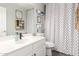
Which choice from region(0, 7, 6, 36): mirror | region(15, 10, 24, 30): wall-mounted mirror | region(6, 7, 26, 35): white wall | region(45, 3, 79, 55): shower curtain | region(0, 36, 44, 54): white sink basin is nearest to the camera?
region(0, 36, 44, 54): white sink basin

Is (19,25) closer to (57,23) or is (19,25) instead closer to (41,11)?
(41,11)

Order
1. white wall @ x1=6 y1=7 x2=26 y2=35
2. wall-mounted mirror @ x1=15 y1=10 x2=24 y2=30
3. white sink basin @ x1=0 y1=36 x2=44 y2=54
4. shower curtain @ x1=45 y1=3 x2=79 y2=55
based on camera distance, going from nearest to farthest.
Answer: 1. white sink basin @ x1=0 y1=36 x2=44 y2=54
2. white wall @ x1=6 y1=7 x2=26 y2=35
3. wall-mounted mirror @ x1=15 y1=10 x2=24 y2=30
4. shower curtain @ x1=45 y1=3 x2=79 y2=55

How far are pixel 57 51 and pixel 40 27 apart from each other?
1.03m

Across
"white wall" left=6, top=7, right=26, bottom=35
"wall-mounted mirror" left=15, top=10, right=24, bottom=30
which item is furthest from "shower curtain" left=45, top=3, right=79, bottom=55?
"white wall" left=6, top=7, right=26, bottom=35

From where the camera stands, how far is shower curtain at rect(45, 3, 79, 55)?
9.32ft

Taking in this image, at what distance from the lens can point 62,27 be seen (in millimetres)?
3115

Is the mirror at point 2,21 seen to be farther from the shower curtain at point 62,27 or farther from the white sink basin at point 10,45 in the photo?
the shower curtain at point 62,27

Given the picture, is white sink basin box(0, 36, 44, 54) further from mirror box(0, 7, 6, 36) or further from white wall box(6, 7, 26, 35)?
white wall box(6, 7, 26, 35)

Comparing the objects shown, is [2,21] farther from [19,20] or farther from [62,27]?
[62,27]

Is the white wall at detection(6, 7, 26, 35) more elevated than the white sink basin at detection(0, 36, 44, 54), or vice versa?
the white wall at detection(6, 7, 26, 35)

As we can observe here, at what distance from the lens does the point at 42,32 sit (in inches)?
128

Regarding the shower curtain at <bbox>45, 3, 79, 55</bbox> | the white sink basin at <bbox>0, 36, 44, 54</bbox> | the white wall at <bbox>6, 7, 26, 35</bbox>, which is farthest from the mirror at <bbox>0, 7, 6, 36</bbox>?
the shower curtain at <bbox>45, 3, 79, 55</bbox>

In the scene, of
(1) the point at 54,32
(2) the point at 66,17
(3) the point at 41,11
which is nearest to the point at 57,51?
(1) the point at 54,32

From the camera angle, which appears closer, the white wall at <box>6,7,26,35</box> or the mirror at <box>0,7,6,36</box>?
the mirror at <box>0,7,6,36</box>
